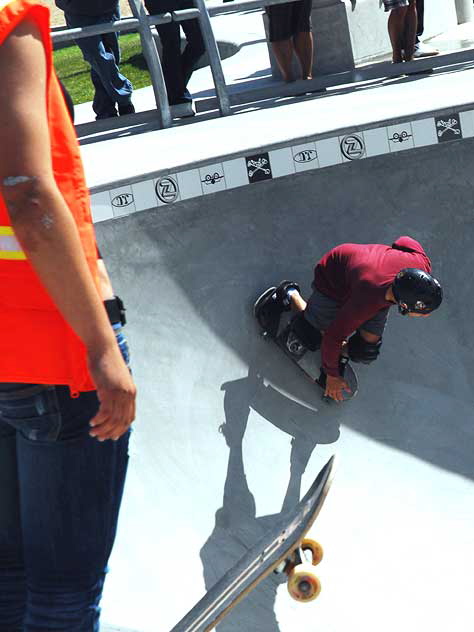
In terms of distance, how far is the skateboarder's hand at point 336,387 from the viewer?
4.73 meters

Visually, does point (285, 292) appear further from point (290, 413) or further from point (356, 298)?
point (290, 413)

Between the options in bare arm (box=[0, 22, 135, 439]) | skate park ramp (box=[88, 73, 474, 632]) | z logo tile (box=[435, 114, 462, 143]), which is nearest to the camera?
bare arm (box=[0, 22, 135, 439])

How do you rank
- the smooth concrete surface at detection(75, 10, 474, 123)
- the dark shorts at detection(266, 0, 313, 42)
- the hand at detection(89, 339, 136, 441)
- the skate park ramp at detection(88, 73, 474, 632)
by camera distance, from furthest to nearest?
the smooth concrete surface at detection(75, 10, 474, 123) < the dark shorts at detection(266, 0, 313, 42) < the skate park ramp at detection(88, 73, 474, 632) < the hand at detection(89, 339, 136, 441)

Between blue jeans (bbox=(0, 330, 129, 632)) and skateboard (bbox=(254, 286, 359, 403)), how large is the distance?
2784 mm

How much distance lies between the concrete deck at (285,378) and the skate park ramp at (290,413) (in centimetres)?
1

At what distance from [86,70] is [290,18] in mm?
8032

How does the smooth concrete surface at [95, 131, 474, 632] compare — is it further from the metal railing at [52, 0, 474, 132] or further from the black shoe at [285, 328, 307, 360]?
the metal railing at [52, 0, 474, 132]

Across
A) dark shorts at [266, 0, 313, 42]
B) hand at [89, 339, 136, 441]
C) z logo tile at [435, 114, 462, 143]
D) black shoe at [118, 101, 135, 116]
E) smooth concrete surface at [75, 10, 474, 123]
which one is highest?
dark shorts at [266, 0, 313, 42]

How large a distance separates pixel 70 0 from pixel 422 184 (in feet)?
9.39

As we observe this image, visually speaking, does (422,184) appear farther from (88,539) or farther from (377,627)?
(88,539)

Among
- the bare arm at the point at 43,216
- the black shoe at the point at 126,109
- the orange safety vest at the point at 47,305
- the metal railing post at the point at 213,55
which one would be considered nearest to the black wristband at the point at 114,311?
the orange safety vest at the point at 47,305

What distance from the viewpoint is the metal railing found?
18.5ft

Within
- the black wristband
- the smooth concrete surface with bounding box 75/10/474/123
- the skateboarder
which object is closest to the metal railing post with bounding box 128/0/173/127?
the smooth concrete surface with bounding box 75/10/474/123

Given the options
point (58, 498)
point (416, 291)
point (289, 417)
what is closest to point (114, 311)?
point (58, 498)
